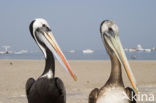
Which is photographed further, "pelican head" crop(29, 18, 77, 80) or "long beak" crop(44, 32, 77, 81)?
"pelican head" crop(29, 18, 77, 80)

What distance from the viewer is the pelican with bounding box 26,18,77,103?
5.36 m

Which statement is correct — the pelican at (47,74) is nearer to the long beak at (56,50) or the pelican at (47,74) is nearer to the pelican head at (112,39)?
the long beak at (56,50)

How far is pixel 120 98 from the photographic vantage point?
4.75 m

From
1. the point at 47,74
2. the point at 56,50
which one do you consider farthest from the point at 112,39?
the point at 47,74

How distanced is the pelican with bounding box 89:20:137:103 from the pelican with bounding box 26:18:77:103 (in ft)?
2.05

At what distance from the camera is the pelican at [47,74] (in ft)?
17.6

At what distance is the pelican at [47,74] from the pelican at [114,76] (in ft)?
2.05

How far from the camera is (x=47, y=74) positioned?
18.1 ft

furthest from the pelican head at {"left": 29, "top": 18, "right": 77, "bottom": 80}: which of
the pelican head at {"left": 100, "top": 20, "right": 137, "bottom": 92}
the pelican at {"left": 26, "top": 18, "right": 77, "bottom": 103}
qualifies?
the pelican head at {"left": 100, "top": 20, "right": 137, "bottom": 92}

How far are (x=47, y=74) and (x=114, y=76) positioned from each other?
1306mm

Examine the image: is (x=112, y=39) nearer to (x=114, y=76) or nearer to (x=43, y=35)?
(x=114, y=76)

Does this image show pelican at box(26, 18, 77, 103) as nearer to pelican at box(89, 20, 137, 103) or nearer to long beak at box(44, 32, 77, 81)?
long beak at box(44, 32, 77, 81)

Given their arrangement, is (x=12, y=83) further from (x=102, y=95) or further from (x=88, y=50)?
(x=88, y=50)

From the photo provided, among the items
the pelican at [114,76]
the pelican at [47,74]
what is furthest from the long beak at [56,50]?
the pelican at [114,76]
